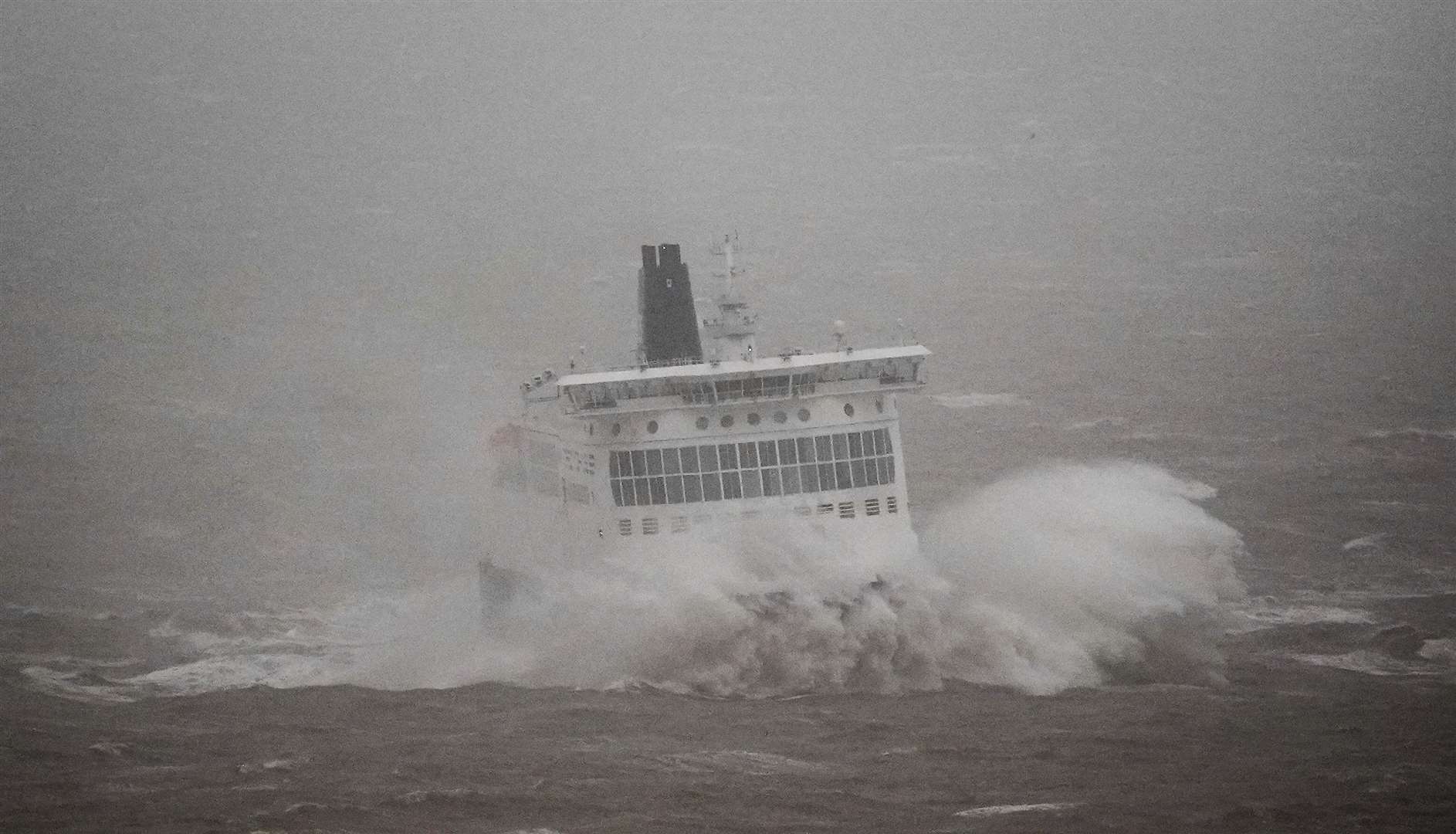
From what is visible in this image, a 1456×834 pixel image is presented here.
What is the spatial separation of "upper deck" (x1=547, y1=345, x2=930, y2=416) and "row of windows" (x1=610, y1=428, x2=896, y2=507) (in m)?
0.92

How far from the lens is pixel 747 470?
42.3 metres

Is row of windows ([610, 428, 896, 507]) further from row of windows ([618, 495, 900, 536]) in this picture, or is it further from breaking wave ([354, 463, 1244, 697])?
breaking wave ([354, 463, 1244, 697])

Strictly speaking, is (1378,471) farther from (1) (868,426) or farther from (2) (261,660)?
(2) (261,660)

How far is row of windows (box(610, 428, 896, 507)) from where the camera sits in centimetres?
4225

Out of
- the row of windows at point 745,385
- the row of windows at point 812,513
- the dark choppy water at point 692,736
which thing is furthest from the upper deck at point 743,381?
the dark choppy water at point 692,736

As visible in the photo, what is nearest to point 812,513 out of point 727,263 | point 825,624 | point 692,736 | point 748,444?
point 748,444

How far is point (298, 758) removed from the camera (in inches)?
1464

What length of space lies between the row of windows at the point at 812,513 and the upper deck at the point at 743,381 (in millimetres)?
2171

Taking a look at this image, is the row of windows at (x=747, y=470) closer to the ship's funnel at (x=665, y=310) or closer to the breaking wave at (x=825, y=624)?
the breaking wave at (x=825, y=624)

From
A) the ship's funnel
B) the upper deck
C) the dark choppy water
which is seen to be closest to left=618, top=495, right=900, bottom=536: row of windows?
the upper deck

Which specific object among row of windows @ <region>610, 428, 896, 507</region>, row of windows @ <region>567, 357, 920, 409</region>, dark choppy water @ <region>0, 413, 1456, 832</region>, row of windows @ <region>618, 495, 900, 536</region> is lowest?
dark choppy water @ <region>0, 413, 1456, 832</region>

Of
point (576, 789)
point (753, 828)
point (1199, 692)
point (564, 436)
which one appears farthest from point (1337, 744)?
point (564, 436)

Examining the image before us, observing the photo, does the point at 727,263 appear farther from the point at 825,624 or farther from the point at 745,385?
the point at 825,624

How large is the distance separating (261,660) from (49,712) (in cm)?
579
